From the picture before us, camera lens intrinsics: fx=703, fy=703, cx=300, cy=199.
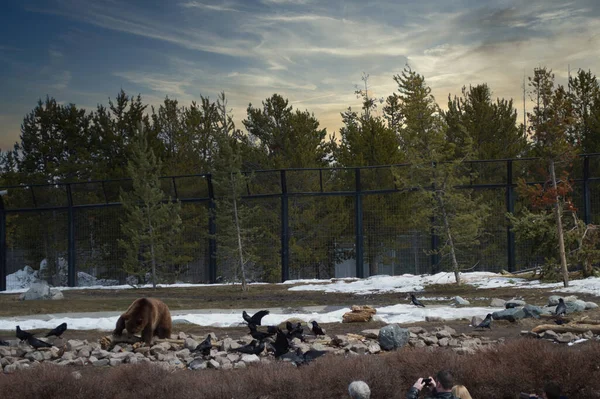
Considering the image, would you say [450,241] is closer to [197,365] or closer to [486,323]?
[486,323]

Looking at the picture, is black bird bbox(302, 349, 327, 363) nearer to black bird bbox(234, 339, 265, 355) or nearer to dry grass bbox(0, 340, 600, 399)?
dry grass bbox(0, 340, 600, 399)

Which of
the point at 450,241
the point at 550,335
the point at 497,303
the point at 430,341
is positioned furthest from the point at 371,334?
the point at 450,241

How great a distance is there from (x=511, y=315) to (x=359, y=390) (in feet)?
19.3

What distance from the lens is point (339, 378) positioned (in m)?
8.71

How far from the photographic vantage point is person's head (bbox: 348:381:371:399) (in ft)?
27.7

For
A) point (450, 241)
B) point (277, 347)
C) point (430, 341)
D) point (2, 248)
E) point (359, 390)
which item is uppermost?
point (2, 248)

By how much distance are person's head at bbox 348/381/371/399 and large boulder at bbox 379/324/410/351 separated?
262cm

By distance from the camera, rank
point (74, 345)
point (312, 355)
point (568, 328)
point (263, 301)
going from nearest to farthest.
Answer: point (312, 355)
point (568, 328)
point (74, 345)
point (263, 301)

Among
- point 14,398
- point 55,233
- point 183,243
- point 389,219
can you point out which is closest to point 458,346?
point 14,398

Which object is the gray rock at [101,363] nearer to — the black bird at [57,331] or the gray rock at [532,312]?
the black bird at [57,331]

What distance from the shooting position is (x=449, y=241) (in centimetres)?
2231

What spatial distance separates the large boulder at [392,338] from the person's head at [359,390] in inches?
103

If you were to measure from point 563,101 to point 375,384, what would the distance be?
Answer: 1407 cm

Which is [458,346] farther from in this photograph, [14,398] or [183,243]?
[183,243]
